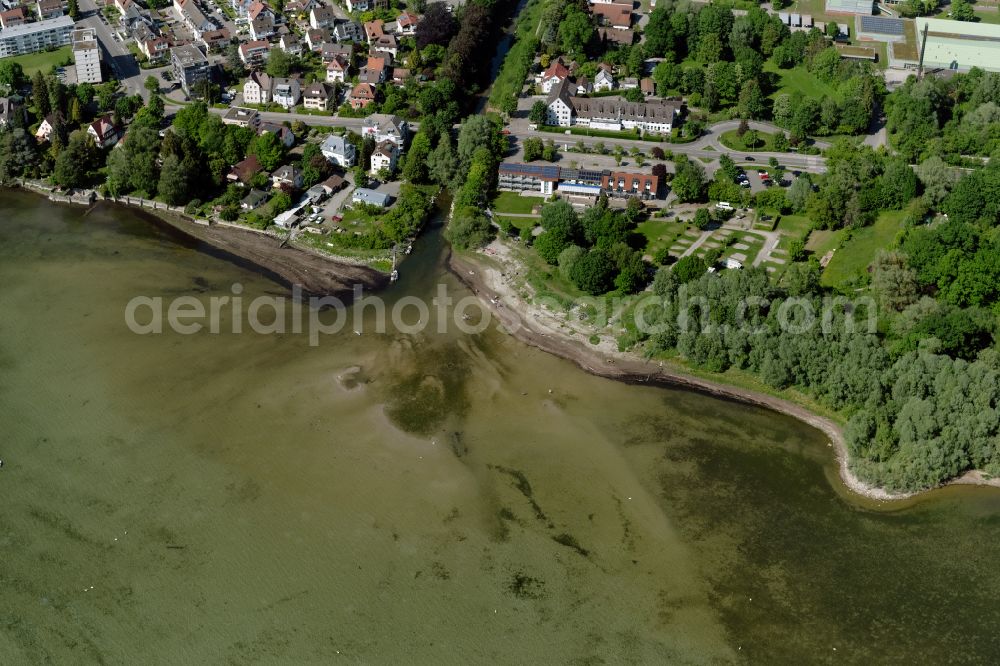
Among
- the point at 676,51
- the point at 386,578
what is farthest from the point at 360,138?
the point at 386,578

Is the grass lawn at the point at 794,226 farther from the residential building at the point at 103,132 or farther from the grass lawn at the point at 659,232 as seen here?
the residential building at the point at 103,132

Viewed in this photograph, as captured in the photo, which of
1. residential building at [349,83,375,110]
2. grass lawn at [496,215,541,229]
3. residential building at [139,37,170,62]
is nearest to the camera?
grass lawn at [496,215,541,229]

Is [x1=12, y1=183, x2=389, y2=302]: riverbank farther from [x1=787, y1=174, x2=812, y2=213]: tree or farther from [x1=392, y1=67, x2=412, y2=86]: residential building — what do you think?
[x1=787, y1=174, x2=812, y2=213]: tree

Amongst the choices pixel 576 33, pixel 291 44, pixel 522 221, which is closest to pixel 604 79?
pixel 576 33

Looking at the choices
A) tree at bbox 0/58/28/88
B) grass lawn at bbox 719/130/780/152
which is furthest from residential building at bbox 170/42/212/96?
grass lawn at bbox 719/130/780/152

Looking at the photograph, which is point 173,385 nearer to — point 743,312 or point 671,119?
point 743,312

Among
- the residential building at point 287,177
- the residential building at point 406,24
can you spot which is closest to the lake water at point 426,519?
the residential building at point 287,177

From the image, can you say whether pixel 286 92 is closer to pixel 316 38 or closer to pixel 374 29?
pixel 316 38
